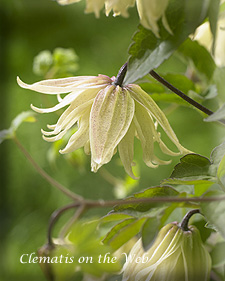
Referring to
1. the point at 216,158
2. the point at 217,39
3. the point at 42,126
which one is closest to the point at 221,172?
the point at 216,158

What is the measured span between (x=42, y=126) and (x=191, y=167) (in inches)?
8.2

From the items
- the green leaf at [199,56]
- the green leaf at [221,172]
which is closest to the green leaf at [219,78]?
the green leaf at [199,56]

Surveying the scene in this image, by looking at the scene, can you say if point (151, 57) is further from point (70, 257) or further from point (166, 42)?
point (70, 257)

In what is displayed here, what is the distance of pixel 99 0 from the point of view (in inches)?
7.1

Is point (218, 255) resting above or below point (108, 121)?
below

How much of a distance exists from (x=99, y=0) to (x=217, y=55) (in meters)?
0.12

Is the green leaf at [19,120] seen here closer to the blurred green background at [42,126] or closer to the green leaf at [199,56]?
the blurred green background at [42,126]

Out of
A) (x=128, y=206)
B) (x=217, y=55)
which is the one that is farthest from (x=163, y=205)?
(x=217, y=55)

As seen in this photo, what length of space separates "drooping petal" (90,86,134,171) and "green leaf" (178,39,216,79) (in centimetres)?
8

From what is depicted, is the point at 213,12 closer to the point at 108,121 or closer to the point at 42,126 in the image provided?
the point at 108,121

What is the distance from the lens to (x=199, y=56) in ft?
0.93

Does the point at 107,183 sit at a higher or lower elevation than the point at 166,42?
lower

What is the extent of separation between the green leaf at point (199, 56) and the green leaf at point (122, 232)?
13 cm

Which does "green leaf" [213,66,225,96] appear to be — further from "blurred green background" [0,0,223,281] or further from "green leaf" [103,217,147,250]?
"green leaf" [103,217,147,250]
